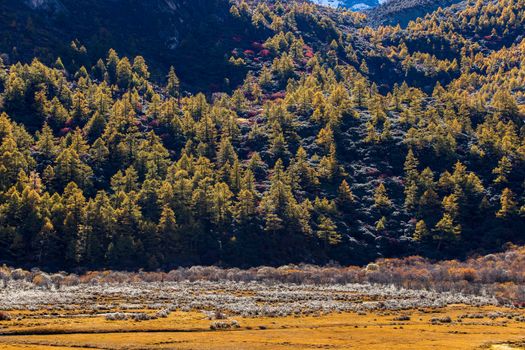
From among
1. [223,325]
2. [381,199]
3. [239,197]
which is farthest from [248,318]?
[381,199]

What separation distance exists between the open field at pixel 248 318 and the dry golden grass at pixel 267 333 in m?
0.11

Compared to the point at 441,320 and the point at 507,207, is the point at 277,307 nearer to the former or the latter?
the point at 441,320

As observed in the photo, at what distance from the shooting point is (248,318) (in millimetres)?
85375

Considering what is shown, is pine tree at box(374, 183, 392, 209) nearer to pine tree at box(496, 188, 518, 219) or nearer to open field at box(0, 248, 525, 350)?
open field at box(0, 248, 525, 350)

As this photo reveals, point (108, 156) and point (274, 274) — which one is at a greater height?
point (108, 156)

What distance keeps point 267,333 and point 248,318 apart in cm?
1391

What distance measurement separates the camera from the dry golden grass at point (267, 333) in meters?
63.6

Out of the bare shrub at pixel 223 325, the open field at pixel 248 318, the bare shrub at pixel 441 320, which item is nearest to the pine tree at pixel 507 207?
the open field at pixel 248 318

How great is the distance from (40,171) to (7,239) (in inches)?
1287

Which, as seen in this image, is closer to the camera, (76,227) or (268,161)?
(76,227)

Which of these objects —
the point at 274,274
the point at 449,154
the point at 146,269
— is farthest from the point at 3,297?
the point at 449,154

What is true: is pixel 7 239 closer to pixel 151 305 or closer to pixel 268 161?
pixel 151 305

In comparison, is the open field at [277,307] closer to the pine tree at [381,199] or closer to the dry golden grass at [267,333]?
the dry golden grass at [267,333]

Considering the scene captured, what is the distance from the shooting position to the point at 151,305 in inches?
3809
